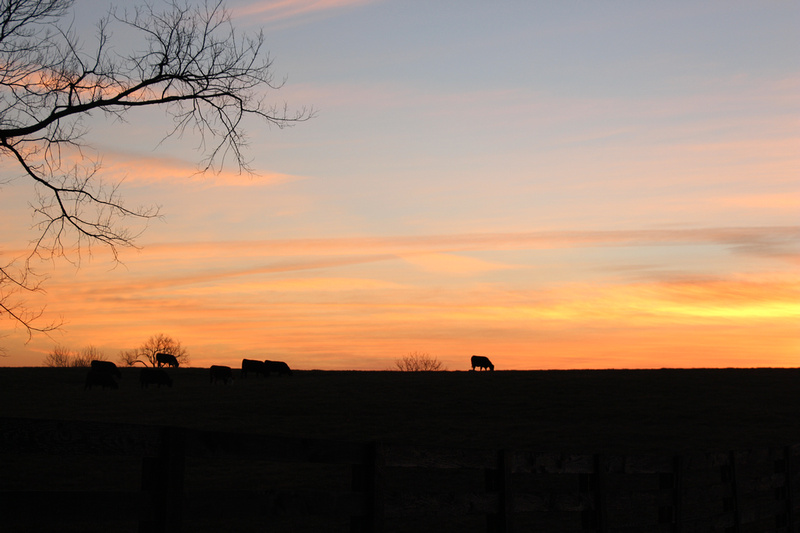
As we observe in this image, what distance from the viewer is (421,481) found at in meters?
18.5

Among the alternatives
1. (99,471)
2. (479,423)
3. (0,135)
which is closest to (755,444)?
(479,423)

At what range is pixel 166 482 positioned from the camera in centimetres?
475

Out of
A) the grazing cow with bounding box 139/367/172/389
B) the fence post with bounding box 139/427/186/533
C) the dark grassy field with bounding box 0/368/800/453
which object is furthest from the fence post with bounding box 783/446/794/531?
the grazing cow with bounding box 139/367/172/389

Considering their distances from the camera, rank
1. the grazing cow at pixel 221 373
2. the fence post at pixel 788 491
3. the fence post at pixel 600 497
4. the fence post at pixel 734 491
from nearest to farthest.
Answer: the fence post at pixel 600 497 → the fence post at pixel 734 491 → the fence post at pixel 788 491 → the grazing cow at pixel 221 373

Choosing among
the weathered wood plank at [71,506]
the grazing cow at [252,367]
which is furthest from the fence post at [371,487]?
the grazing cow at [252,367]

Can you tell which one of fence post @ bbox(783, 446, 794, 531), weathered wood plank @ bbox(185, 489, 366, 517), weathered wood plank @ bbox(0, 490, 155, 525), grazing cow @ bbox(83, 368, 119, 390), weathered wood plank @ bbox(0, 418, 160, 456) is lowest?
fence post @ bbox(783, 446, 794, 531)

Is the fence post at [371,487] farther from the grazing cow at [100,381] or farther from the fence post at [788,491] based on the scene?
the grazing cow at [100,381]

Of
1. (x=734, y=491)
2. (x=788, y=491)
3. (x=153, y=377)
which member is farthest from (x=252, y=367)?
(x=734, y=491)

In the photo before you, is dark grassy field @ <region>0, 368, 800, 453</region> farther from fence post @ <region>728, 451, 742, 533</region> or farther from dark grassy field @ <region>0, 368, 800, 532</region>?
fence post @ <region>728, 451, 742, 533</region>

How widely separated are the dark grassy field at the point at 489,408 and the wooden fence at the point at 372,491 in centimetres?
1326

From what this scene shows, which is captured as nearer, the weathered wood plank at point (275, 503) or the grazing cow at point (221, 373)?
the weathered wood plank at point (275, 503)

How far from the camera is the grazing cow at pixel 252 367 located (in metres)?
57.2

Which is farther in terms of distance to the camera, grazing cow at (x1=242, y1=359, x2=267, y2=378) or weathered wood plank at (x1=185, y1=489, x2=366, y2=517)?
grazing cow at (x1=242, y1=359, x2=267, y2=378)

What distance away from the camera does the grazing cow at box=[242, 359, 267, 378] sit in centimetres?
5716
